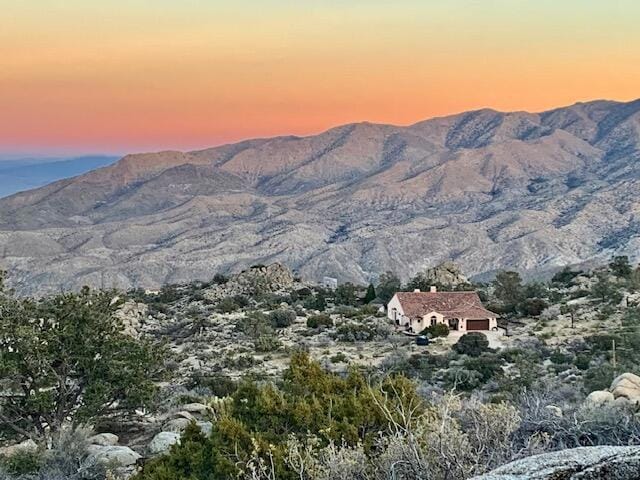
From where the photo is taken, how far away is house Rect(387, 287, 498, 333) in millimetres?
37562

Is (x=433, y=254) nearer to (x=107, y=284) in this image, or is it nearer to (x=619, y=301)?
(x=107, y=284)

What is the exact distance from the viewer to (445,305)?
39.5 metres

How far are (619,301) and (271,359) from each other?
17.2m

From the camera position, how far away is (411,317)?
38.2 metres

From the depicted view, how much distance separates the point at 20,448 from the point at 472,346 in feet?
66.0

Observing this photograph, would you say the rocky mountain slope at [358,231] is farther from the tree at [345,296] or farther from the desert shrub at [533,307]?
the desert shrub at [533,307]

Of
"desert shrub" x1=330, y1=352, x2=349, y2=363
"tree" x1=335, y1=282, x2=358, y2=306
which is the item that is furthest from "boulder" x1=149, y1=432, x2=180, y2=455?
"tree" x1=335, y1=282, x2=358, y2=306

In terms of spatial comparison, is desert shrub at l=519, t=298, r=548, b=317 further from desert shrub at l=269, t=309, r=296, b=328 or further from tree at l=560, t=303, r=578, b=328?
desert shrub at l=269, t=309, r=296, b=328

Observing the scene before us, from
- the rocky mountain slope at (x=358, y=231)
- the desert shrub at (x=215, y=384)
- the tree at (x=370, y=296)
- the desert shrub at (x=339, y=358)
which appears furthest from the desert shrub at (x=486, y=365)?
the rocky mountain slope at (x=358, y=231)

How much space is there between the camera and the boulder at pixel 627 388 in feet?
46.7

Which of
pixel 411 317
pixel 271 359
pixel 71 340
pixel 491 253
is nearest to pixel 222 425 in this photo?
pixel 71 340

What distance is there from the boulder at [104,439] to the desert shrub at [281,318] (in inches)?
903

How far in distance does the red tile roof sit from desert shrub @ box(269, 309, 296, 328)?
5938 millimetres

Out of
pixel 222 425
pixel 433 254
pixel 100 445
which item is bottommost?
pixel 433 254
